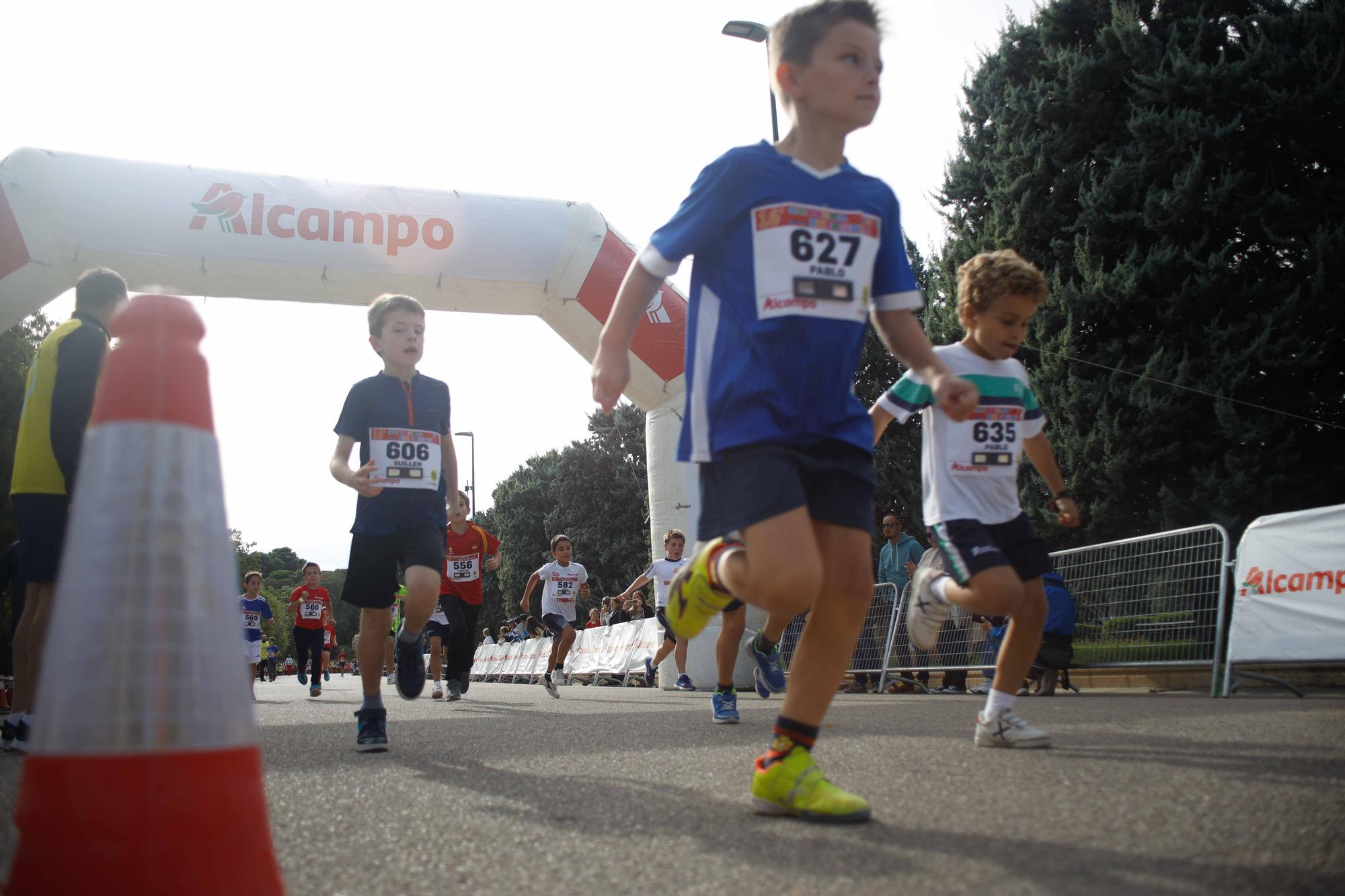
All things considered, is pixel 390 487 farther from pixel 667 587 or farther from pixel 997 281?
pixel 667 587

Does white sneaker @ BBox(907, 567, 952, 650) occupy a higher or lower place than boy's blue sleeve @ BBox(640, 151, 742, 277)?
lower

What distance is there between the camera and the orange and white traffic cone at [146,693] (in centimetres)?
182

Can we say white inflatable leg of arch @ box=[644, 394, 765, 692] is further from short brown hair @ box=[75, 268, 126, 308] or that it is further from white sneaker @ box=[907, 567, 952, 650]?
short brown hair @ box=[75, 268, 126, 308]

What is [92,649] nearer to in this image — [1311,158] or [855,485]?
[855,485]

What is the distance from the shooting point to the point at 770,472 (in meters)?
3.16

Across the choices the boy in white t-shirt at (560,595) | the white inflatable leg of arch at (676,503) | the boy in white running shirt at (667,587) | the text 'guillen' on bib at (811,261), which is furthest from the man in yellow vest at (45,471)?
the boy in white t-shirt at (560,595)

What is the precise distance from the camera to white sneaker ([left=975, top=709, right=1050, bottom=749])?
478 cm

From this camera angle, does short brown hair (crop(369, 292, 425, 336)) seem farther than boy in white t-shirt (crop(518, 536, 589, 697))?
No

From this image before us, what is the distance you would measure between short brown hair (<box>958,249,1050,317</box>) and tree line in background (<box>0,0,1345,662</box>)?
39.9 ft

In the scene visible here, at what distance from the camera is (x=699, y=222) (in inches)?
136

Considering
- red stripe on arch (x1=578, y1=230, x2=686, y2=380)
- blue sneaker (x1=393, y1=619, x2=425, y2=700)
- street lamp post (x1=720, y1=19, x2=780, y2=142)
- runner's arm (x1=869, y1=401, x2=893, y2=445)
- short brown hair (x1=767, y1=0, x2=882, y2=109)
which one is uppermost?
street lamp post (x1=720, y1=19, x2=780, y2=142)

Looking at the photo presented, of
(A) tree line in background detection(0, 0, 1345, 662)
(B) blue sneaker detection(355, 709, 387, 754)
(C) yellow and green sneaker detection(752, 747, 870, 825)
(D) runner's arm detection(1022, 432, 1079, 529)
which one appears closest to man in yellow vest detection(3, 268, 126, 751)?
(B) blue sneaker detection(355, 709, 387, 754)

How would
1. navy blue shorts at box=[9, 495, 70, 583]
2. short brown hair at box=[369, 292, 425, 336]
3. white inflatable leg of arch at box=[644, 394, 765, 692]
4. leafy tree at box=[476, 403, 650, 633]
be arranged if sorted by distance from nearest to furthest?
navy blue shorts at box=[9, 495, 70, 583] < short brown hair at box=[369, 292, 425, 336] < white inflatable leg of arch at box=[644, 394, 765, 692] < leafy tree at box=[476, 403, 650, 633]

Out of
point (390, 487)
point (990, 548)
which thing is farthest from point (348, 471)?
point (990, 548)
